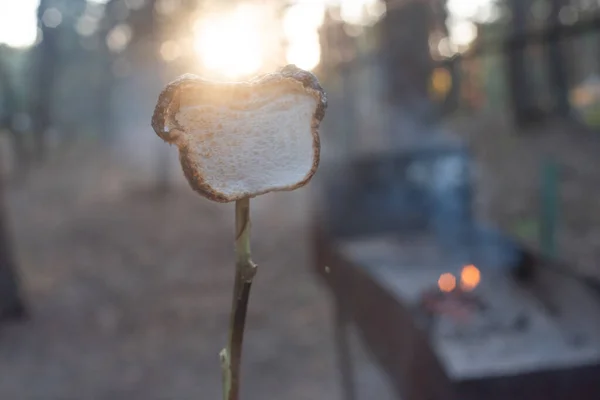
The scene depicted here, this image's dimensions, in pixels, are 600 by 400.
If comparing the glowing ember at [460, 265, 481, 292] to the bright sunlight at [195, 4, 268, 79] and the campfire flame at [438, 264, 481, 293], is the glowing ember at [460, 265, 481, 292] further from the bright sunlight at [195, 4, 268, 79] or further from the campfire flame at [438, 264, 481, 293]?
the bright sunlight at [195, 4, 268, 79]

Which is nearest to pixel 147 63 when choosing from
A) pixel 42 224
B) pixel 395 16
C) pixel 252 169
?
pixel 42 224

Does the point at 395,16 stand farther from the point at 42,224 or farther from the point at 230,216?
the point at 42,224

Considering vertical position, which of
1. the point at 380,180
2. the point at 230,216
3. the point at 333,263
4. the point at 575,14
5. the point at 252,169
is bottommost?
the point at 230,216

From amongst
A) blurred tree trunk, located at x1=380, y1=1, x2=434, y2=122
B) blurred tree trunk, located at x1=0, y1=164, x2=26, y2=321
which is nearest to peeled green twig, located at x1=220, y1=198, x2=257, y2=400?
blurred tree trunk, located at x1=0, y1=164, x2=26, y2=321

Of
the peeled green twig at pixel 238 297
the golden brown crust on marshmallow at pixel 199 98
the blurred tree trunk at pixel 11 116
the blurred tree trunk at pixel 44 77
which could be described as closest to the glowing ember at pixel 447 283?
the peeled green twig at pixel 238 297

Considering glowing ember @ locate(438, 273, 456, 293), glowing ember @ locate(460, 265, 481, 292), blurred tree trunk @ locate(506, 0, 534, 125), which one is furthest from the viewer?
blurred tree trunk @ locate(506, 0, 534, 125)

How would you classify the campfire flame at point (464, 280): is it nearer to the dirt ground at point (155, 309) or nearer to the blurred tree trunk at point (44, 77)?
the dirt ground at point (155, 309)
